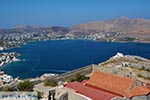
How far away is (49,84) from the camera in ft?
45.1

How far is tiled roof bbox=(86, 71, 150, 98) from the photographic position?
11.0 meters

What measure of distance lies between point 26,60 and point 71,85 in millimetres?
33001

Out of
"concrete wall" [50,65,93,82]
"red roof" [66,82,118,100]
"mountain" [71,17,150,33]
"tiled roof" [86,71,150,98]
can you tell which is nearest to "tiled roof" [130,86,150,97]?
"tiled roof" [86,71,150,98]

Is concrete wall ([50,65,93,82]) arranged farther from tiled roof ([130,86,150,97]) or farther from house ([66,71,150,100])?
tiled roof ([130,86,150,97])

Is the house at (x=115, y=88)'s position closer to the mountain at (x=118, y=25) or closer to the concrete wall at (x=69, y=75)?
the concrete wall at (x=69, y=75)

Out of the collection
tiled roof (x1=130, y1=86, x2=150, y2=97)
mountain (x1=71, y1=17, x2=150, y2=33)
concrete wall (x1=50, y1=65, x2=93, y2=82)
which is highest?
tiled roof (x1=130, y1=86, x2=150, y2=97)

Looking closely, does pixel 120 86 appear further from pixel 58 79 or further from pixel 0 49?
pixel 0 49

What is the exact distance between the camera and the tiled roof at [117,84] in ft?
36.0

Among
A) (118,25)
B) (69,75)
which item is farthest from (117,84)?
(118,25)

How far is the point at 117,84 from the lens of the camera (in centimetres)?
1159

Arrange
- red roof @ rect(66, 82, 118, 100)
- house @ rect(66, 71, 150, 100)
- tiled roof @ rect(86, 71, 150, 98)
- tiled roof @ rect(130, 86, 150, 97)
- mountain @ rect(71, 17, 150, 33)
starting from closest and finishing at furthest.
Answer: red roof @ rect(66, 82, 118, 100) < house @ rect(66, 71, 150, 100) < tiled roof @ rect(130, 86, 150, 97) < tiled roof @ rect(86, 71, 150, 98) < mountain @ rect(71, 17, 150, 33)

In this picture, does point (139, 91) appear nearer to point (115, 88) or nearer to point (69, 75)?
point (115, 88)

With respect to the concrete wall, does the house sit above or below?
above

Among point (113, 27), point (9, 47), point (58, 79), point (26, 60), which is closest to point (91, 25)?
point (113, 27)
